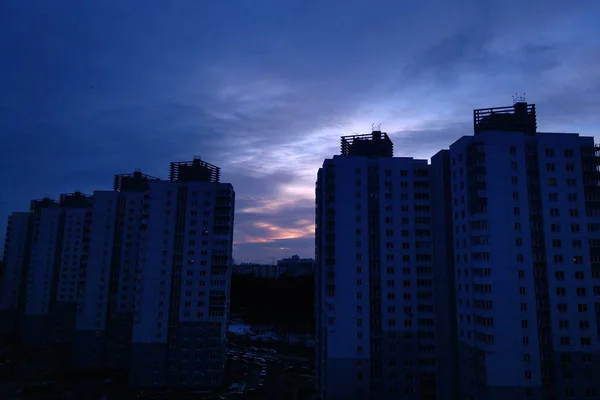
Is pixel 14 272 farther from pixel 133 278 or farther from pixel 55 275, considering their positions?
pixel 133 278

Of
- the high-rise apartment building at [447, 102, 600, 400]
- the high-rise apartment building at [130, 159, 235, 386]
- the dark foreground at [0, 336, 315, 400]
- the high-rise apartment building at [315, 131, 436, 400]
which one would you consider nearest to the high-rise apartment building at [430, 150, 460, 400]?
the high-rise apartment building at [315, 131, 436, 400]

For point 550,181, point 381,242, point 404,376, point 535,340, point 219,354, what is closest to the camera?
point 535,340

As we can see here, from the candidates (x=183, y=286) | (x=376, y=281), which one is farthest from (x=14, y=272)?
(x=376, y=281)

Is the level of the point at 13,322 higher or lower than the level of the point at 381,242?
lower

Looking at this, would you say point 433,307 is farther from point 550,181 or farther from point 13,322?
point 13,322

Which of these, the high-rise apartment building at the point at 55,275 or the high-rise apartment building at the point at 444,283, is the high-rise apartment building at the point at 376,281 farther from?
the high-rise apartment building at the point at 55,275

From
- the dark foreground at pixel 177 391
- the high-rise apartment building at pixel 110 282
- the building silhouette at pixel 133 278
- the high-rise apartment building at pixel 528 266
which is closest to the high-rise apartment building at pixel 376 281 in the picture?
the high-rise apartment building at pixel 528 266

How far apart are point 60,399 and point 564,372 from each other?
3245 inches

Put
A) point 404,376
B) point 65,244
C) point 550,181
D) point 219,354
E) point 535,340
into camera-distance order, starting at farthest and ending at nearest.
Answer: point 65,244, point 219,354, point 404,376, point 550,181, point 535,340

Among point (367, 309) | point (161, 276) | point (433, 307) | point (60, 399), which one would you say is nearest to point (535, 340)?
point (433, 307)

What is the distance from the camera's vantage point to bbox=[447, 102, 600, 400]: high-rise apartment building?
168ft

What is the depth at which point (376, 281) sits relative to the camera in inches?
2776

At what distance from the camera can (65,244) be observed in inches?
4754

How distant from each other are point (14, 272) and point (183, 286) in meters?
92.6
